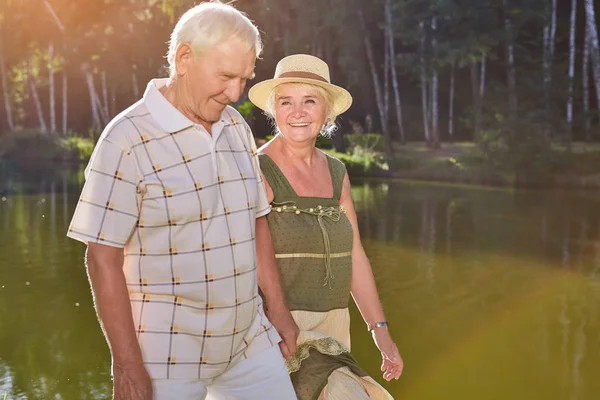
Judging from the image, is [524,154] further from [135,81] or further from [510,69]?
[135,81]

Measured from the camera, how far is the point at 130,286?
6.97 ft

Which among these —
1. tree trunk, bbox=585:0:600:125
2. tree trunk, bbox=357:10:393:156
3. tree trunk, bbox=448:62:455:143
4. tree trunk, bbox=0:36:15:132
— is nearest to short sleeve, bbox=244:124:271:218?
tree trunk, bbox=585:0:600:125

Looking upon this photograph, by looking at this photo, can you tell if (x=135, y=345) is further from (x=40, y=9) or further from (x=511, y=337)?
(x=40, y=9)

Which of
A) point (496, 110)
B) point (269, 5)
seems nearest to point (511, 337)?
point (496, 110)

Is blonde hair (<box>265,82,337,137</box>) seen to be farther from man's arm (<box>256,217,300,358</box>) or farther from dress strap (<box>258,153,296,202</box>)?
man's arm (<box>256,217,300,358</box>)

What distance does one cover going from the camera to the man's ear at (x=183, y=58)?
6.95 ft

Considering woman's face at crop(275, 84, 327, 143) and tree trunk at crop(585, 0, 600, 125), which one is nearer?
woman's face at crop(275, 84, 327, 143)

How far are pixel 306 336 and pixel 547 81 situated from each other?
62.6 ft

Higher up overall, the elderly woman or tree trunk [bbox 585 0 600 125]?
tree trunk [bbox 585 0 600 125]

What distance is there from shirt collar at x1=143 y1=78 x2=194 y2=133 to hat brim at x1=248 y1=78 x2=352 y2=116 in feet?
2.54

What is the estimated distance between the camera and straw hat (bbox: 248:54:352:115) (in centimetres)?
292

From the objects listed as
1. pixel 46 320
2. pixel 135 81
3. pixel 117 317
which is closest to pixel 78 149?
pixel 135 81

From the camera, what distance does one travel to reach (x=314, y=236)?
2840 millimetres

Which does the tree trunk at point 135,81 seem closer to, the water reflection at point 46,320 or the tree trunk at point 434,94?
the tree trunk at point 434,94
